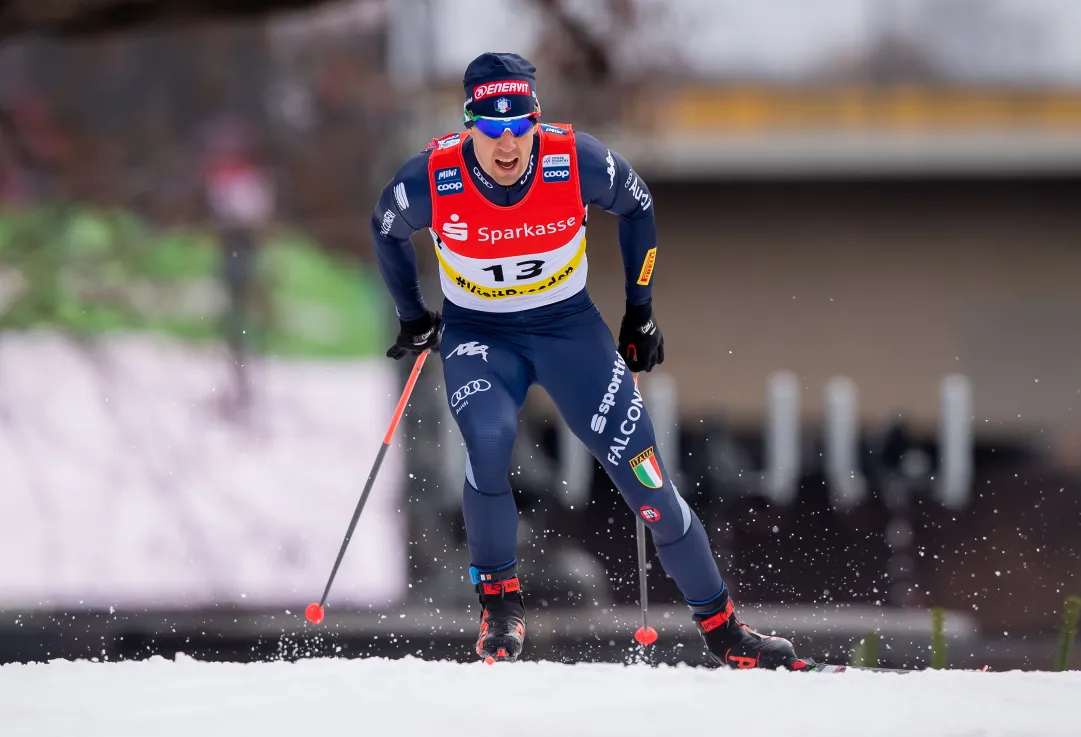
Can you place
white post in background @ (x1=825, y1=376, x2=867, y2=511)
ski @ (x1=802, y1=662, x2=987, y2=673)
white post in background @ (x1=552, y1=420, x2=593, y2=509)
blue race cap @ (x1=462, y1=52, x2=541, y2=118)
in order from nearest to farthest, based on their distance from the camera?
blue race cap @ (x1=462, y1=52, x2=541, y2=118) → ski @ (x1=802, y1=662, x2=987, y2=673) → white post in background @ (x1=552, y1=420, x2=593, y2=509) → white post in background @ (x1=825, y1=376, x2=867, y2=511)

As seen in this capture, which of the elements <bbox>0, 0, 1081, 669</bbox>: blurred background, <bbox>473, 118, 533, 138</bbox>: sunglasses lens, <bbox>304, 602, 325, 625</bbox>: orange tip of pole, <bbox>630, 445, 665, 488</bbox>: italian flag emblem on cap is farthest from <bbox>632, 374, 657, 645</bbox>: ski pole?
<bbox>0, 0, 1081, 669</bbox>: blurred background

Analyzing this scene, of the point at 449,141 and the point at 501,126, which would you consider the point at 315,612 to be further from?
the point at 501,126

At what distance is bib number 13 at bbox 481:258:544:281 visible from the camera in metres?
5.18

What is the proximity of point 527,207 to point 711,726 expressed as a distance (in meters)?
1.86

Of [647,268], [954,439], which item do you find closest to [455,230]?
[647,268]

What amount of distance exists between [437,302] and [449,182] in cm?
562

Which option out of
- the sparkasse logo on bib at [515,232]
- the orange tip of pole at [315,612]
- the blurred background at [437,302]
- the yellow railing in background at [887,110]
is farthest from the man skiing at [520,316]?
the yellow railing in background at [887,110]

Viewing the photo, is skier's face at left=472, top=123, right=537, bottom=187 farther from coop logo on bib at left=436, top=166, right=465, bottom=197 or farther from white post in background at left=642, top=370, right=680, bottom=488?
white post in background at left=642, top=370, right=680, bottom=488

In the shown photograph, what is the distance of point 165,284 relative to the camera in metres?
11.8

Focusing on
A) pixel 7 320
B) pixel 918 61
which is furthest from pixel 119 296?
pixel 918 61

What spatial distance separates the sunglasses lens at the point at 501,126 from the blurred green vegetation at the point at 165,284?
684 centimetres

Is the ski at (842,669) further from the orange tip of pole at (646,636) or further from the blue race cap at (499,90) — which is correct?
the blue race cap at (499,90)

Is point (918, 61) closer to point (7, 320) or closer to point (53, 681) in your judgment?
point (7, 320)

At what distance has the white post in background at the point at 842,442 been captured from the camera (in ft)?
52.5
